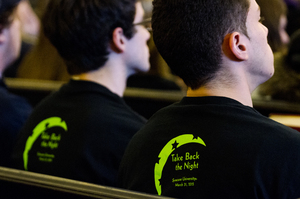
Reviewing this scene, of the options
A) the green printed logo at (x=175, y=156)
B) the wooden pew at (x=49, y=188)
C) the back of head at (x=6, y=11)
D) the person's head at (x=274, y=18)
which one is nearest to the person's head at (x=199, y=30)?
the green printed logo at (x=175, y=156)

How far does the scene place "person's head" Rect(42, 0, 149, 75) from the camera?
149cm

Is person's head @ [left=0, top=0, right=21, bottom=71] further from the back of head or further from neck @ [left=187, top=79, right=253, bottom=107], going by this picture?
neck @ [left=187, top=79, right=253, bottom=107]

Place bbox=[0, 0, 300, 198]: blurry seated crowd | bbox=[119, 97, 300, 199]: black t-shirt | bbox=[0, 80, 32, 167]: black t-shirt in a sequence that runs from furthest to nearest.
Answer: bbox=[0, 80, 32, 167]: black t-shirt, bbox=[0, 0, 300, 198]: blurry seated crowd, bbox=[119, 97, 300, 199]: black t-shirt

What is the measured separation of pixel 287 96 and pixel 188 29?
120cm

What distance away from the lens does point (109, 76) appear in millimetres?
1568

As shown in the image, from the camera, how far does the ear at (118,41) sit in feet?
5.12

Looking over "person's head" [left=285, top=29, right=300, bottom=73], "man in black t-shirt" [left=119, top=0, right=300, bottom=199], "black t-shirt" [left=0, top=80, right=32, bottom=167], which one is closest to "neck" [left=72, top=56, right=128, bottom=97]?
"black t-shirt" [left=0, top=80, right=32, bottom=167]

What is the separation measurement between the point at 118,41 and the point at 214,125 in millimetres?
794

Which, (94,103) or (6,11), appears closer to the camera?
(94,103)

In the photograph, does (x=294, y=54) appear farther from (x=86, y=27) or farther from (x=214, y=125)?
(x=214, y=125)

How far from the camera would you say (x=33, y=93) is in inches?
102

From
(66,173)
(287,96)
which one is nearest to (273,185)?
(66,173)

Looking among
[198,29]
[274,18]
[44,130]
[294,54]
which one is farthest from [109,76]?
[274,18]

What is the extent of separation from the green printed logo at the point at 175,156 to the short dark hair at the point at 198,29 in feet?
0.58
